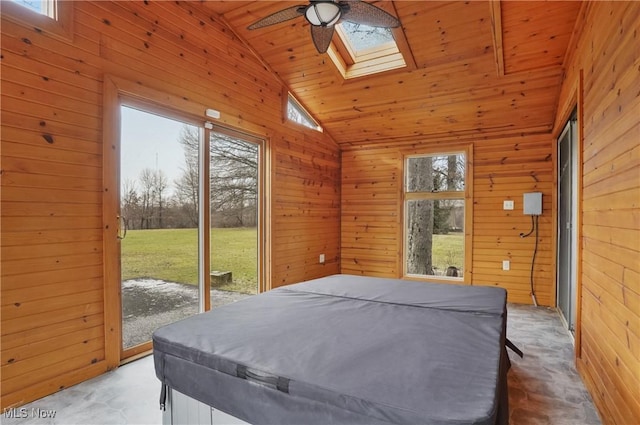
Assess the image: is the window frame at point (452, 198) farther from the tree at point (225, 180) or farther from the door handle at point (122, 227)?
the door handle at point (122, 227)

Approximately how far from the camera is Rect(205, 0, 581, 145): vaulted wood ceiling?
3006mm

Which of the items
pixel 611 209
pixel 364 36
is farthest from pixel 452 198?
pixel 611 209

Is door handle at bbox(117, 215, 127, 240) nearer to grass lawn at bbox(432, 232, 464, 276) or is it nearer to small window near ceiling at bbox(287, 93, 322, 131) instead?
small window near ceiling at bbox(287, 93, 322, 131)

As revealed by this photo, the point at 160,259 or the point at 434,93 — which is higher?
the point at 434,93

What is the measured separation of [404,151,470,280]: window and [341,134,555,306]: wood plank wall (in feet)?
0.53

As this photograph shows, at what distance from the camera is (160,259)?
292cm

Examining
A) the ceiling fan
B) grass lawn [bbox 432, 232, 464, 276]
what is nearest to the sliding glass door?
the ceiling fan

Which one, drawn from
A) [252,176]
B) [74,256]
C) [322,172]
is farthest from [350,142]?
[74,256]

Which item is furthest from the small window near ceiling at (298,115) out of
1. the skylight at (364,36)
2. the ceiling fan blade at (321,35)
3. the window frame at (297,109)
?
the ceiling fan blade at (321,35)

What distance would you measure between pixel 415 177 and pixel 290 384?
4445 millimetres

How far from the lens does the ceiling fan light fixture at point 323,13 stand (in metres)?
2.10

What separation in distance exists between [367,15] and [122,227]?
2386mm

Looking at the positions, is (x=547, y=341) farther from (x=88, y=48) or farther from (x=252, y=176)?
(x=88, y=48)

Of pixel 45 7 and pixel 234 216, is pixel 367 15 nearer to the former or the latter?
pixel 45 7
